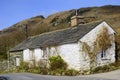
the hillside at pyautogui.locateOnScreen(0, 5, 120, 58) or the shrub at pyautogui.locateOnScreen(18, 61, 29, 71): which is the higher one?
the hillside at pyautogui.locateOnScreen(0, 5, 120, 58)

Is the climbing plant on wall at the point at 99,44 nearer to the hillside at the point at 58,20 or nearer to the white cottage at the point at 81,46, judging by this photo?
the white cottage at the point at 81,46

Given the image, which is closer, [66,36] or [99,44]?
[99,44]

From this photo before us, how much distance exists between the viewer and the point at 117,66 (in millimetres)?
34219

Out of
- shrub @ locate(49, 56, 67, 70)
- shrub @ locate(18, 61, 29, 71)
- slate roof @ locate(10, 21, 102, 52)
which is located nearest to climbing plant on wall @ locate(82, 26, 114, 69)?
slate roof @ locate(10, 21, 102, 52)

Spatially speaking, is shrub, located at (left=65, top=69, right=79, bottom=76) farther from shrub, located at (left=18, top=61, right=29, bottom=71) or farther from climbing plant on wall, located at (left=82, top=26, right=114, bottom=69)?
shrub, located at (left=18, top=61, right=29, bottom=71)

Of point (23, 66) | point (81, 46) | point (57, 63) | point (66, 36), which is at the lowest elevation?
Answer: point (23, 66)

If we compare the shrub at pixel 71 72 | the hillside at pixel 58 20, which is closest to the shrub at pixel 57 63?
the shrub at pixel 71 72

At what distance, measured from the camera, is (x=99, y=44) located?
34688 mm

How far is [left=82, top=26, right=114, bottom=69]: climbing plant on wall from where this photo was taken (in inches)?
1339

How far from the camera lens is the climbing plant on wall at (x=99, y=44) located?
34000 mm

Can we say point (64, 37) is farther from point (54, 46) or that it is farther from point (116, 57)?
point (116, 57)

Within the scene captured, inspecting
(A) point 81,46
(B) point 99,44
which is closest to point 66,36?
(A) point 81,46

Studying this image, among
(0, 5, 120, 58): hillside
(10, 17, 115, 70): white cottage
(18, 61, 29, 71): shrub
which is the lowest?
(18, 61, 29, 71): shrub

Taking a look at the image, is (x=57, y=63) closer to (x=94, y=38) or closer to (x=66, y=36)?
(x=66, y=36)
